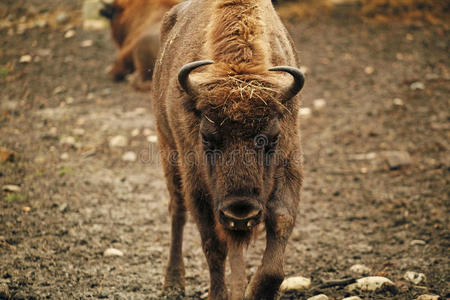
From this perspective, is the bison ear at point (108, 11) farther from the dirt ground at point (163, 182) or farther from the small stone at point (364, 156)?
the small stone at point (364, 156)

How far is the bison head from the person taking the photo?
2916 mm

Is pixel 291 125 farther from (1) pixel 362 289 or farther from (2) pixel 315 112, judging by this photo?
(2) pixel 315 112

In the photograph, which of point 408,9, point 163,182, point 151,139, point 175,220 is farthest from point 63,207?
point 408,9

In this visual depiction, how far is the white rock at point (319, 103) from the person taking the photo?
7723 millimetres

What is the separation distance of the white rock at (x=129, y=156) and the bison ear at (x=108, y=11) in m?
4.93

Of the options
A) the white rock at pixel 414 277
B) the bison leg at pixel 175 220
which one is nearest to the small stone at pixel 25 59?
the bison leg at pixel 175 220

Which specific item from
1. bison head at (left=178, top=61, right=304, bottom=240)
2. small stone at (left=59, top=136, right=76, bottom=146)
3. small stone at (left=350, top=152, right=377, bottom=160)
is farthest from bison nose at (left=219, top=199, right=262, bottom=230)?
small stone at (left=59, top=136, right=76, bottom=146)

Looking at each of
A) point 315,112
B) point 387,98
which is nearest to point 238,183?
point 315,112

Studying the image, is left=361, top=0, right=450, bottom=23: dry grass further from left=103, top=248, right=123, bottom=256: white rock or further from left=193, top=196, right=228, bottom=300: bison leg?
left=193, top=196, right=228, bottom=300: bison leg

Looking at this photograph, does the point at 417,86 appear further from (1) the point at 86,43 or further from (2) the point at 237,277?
(1) the point at 86,43

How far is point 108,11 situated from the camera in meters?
10.5

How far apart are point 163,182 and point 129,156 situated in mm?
825

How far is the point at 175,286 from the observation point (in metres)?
4.07

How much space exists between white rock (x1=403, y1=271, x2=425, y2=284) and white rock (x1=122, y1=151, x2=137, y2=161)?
12.7 feet
